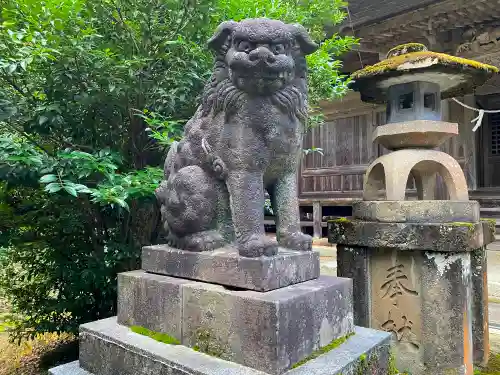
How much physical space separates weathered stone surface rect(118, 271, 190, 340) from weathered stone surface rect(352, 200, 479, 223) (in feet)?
7.02

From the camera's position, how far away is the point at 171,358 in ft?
6.84

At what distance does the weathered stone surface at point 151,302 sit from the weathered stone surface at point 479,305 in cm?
289

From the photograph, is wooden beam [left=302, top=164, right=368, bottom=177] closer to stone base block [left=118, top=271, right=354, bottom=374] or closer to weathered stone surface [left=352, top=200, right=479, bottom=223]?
weathered stone surface [left=352, top=200, right=479, bottom=223]

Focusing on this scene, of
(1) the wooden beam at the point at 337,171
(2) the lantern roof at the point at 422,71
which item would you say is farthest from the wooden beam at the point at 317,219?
(2) the lantern roof at the point at 422,71

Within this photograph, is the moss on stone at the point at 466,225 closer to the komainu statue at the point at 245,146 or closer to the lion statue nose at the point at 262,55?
the komainu statue at the point at 245,146

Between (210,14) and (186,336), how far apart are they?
2839 millimetres

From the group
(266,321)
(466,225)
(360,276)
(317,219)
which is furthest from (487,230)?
(317,219)

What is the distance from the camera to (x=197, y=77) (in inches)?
144

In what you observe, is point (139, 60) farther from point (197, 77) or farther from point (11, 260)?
point (11, 260)

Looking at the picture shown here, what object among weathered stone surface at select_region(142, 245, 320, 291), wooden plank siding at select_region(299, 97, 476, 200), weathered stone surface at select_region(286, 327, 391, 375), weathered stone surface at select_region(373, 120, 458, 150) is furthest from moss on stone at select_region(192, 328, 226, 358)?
wooden plank siding at select_region(299, 97, 476, 200)

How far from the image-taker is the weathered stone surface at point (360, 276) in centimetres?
384

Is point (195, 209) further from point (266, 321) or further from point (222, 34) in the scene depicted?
point (222, 34)

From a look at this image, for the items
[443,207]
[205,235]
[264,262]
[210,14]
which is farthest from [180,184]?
[443,207]

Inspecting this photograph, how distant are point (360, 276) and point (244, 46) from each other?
8.62 feet
